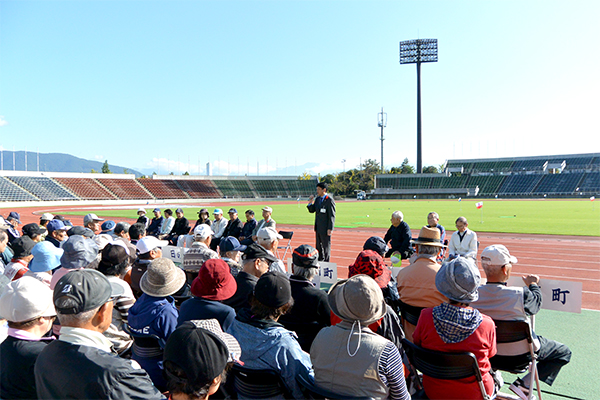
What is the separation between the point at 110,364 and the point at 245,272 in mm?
2425

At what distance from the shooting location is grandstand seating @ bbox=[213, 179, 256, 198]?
86.7 metres

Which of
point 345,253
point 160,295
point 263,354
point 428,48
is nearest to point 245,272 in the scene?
point 160,295

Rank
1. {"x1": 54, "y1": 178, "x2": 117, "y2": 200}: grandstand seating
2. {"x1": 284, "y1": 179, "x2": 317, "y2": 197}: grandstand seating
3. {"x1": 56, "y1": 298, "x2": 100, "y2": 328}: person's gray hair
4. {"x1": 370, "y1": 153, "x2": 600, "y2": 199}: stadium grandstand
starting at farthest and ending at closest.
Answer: {"x1": 284, "y1": 179, "x2": 317, "y2": 197}: grandstand seating < {"x1": 370, "y1": 153, "x2": 600, "y2": 199}: stadium grandstand < {"x1": 54, "y1": 178, "x2": 117, "y2": 200}: grandstand seating < {"x1": 56, "y1": 298, "x2": 100, "y2": 328}: person's gray hair

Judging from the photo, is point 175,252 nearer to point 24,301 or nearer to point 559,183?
point 24,301

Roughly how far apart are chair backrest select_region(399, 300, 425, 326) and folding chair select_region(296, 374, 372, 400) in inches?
67.0

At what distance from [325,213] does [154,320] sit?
21.1 ft

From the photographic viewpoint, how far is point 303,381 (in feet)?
8.32

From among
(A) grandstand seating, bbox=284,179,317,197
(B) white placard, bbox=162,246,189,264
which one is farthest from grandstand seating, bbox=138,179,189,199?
(B) white placard, bbox=162,246,189,264

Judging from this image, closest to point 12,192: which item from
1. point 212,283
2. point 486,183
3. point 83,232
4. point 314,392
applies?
point 83,232

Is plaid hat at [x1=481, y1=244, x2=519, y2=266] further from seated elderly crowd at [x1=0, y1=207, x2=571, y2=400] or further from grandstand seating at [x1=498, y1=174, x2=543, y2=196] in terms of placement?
grandstand seating at [x1=498, y1=174, x2=543, y2=196]

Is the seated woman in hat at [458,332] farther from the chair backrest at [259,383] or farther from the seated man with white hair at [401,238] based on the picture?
the seated man with white hair at [401,238]

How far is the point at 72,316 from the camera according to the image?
6.64ft

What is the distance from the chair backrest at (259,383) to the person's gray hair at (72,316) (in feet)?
3.41

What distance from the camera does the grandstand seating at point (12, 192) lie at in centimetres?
5372
